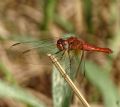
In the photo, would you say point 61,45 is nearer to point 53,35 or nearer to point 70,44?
point 70,44

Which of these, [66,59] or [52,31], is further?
[52,31]

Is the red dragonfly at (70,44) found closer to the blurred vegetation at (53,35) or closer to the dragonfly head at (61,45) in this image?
the dragonfly head at (61,45)

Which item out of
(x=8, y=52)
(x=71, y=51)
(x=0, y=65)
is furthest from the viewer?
(x=8, y=52)

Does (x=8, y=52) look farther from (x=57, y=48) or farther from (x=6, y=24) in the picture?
(x=57, y=48)

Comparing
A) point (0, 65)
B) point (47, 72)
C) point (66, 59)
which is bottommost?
point (47, 72)

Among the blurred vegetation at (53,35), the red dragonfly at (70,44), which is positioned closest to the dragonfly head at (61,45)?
the red dragonfly at (70,44)

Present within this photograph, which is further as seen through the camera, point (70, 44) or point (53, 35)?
point (53, 35)

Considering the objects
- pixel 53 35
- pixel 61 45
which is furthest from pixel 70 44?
pixel 53 35

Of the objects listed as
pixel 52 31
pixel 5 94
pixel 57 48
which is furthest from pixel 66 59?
pixel 52 31
